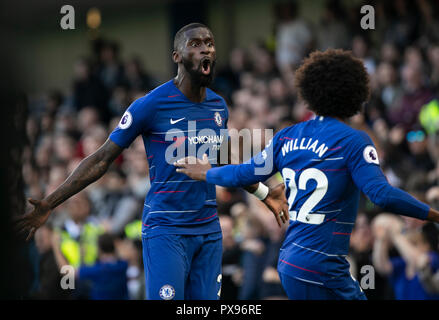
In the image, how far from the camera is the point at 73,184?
212 inches

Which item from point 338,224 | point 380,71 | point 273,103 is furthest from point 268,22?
point 338,224

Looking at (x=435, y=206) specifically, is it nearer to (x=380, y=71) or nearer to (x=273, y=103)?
(x=380, y=71)

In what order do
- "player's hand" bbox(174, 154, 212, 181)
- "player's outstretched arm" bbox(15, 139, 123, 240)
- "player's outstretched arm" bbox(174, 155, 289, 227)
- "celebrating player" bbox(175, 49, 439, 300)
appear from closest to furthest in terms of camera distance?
"celebrating player" bbox(175, 49, 439, 300)
"player's outstretched arm" bbox(174, 155, 289, 227)
"player's hand" bbox(174, 154, 212, 181)
"player's outstretched arm" bbox(15, 139, 123, 240)

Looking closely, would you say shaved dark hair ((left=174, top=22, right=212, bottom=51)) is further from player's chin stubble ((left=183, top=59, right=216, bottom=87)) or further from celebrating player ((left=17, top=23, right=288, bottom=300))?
player's chin stubble ((left=183, top=59, right=216, bottom=87))

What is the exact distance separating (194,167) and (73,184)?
91cm

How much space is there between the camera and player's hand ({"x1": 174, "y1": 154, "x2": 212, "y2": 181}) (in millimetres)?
5145

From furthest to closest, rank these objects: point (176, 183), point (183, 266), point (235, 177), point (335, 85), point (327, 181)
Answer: point (176, 183) → point (183, 266) → point (235, 177) → point (335, 85) → point (327, 181)

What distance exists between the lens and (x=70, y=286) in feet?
27.6

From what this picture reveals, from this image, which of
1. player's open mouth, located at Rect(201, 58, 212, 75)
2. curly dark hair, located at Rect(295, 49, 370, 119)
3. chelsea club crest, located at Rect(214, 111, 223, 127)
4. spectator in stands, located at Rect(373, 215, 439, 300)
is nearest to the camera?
curly dark hair, located at Rect(295, 49, 370, 119)

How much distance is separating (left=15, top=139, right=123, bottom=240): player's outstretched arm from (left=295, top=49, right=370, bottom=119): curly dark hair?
1.50m

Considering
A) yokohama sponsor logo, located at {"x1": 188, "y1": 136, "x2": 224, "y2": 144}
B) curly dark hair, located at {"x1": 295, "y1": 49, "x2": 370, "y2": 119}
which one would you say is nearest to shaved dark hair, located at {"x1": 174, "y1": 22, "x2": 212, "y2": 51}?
yokohama sponsor logo, located at {"x1": 188, "y1": 136, "x2": 224, "y2": 144}

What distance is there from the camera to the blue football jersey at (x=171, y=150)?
5.41m

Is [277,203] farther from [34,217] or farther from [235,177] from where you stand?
[34,217]

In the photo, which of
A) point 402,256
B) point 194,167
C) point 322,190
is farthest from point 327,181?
point 402,256
